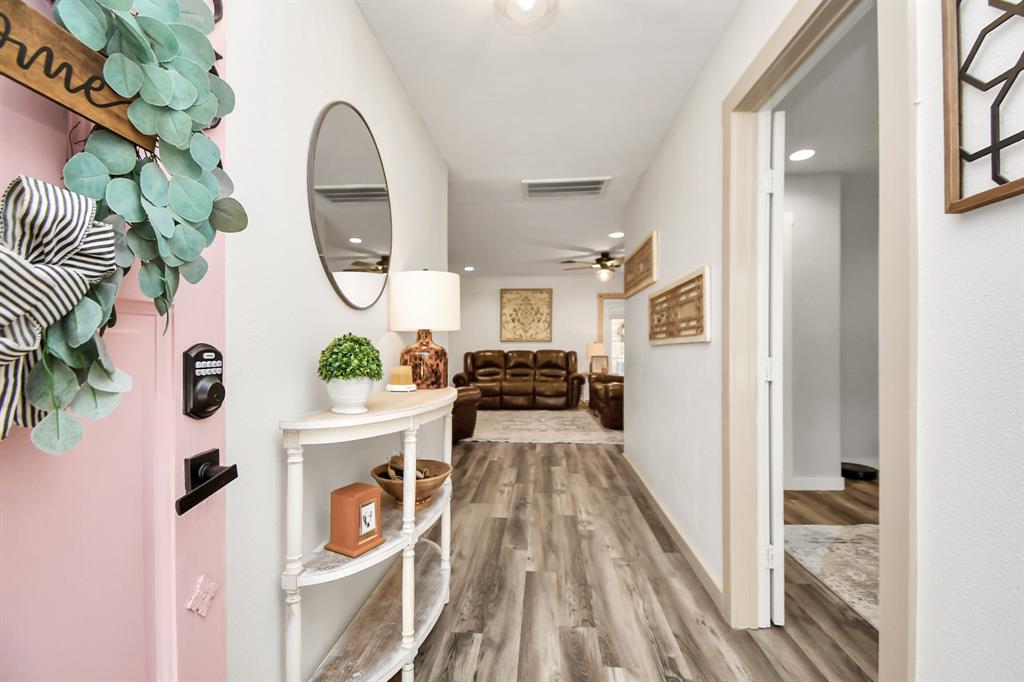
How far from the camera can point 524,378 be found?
313 inches

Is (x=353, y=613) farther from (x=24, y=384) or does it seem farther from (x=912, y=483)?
(x=912, y=483)

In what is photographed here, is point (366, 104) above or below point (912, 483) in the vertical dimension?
above

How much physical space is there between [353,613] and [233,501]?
0.95 m

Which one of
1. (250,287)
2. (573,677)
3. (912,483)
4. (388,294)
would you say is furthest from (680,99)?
(573,677)

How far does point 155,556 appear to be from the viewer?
2.16ft

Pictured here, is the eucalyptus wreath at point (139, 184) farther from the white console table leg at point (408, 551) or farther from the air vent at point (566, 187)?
the air vent at point (566, 187)

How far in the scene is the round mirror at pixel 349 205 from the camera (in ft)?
4.71

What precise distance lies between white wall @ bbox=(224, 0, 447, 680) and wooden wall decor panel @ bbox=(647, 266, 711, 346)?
63.5 inches

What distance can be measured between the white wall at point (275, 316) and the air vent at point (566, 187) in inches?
87.7

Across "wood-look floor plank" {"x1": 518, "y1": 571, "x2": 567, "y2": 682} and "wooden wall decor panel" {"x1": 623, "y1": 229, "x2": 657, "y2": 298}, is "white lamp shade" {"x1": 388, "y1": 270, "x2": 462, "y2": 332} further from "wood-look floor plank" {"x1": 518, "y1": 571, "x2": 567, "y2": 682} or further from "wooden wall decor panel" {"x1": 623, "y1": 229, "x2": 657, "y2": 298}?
"wooden wall decor panel" {"x1": 623, "y1": 229, "x2": 657, "y2": 298}

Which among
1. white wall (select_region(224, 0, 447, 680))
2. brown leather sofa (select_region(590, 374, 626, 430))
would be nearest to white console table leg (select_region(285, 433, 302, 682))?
white wall (select_region(224, 0, 447, 680))

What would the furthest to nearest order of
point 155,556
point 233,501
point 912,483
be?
point 233,501 < point 912,483 < point 155,556

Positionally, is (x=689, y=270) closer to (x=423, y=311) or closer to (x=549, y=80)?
(x=549, y=80)

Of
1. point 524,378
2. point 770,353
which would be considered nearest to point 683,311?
point 770,353
